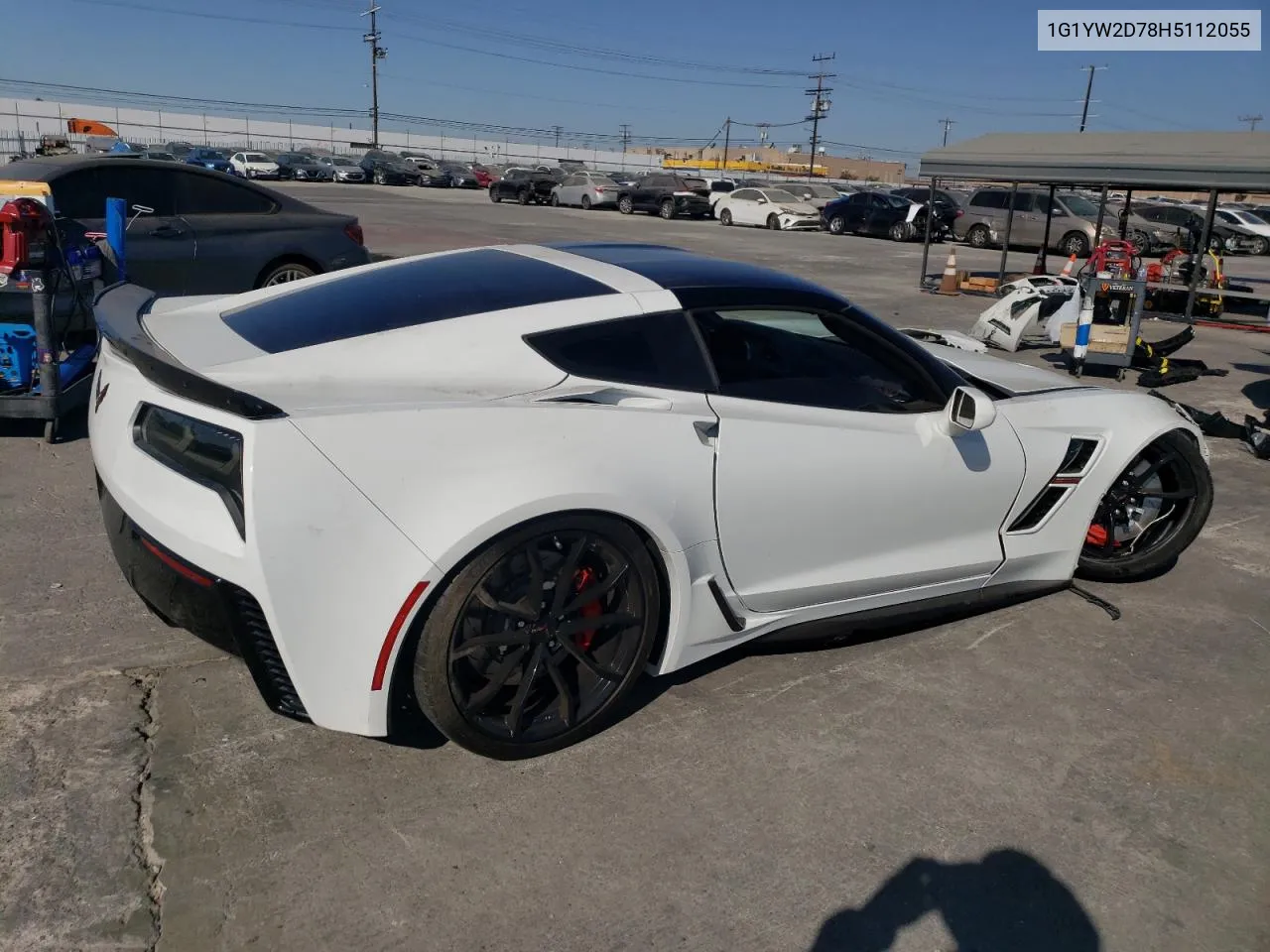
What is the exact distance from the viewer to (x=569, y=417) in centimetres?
284

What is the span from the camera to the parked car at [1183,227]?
24.6 m

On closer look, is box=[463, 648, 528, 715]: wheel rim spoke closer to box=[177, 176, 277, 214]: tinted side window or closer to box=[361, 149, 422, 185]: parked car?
box=[177, 176, 277, 214]: tinted side window

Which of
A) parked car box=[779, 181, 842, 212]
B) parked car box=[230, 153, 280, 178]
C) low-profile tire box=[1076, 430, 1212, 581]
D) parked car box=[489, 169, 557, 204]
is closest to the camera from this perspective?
low-profile tire box=[1076, 430, 1212, 581]

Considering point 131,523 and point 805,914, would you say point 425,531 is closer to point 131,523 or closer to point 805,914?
point 131,523

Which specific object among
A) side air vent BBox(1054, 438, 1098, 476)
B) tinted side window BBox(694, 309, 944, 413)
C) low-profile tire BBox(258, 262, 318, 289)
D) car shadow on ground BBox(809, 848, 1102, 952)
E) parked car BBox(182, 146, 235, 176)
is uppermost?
parked car BBox(182, 146, 235, 176)

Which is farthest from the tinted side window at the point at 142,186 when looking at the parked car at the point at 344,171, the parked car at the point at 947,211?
the parked car at the point at 344,171

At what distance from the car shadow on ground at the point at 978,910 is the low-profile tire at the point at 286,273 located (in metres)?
7.19

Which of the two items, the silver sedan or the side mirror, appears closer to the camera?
the side mirror

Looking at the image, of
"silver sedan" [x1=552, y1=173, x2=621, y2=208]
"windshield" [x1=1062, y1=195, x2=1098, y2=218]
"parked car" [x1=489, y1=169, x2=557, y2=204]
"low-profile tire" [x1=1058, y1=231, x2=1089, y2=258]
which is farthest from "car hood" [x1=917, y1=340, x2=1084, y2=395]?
"parked car" [x1=489, y1=169, x2=557, y2=204]

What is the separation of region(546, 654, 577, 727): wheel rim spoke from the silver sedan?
3559 centimetres

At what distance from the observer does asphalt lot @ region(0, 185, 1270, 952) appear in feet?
7.88

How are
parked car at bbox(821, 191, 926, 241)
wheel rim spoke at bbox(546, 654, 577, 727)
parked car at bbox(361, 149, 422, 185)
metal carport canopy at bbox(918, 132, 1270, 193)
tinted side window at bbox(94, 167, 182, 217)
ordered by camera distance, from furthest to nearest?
1. parked car at bbox(361, 149, 422, 185)
2. parked car at bbox(821, 191, 926, 241)
3. metal carport canopy at bbox(918, 132, 1270, 193)
4. tinted side window at bbox(94, 167, 182, 217)
5. wheel rim spoke at bbox(546, 654, 577, 727)

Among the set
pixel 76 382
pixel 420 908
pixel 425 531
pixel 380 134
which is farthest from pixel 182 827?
pixel 380 134

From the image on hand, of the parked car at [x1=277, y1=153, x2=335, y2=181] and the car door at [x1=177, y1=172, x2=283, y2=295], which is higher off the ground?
the parked car at [x1=277, y1=153, x2=335, y2=181]
